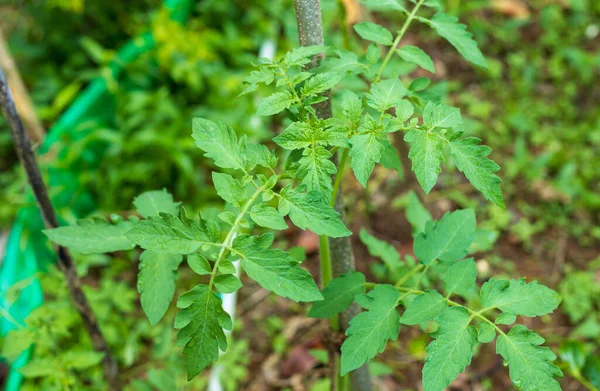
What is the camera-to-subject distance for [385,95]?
117 cm

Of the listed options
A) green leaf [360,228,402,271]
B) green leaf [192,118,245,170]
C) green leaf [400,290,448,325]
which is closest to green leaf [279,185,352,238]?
green leaf [192,118,245,170]

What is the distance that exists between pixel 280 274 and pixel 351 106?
406 mm

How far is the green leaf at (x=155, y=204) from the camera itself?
138cm

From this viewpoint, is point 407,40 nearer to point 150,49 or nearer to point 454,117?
point 150,49

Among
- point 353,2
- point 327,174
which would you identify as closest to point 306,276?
point 327,174

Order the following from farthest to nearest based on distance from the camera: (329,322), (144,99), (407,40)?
(407,40) → (144,99) → (329,322)

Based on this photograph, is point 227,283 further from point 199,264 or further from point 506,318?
point 506,318

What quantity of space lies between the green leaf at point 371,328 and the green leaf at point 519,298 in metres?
0.20

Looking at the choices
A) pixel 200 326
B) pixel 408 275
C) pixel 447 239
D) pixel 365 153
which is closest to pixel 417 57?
pixel 365 153

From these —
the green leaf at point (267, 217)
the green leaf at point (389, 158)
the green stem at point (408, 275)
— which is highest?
the green leaf at point (267, 217)

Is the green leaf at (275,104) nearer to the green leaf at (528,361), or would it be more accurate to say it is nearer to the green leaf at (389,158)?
the green leaf at (389,158)

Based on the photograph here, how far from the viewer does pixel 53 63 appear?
3.41 meters

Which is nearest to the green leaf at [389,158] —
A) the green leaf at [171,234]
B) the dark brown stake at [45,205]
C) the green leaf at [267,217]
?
the green leaf at [267,217]

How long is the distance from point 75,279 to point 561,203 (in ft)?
7.94
